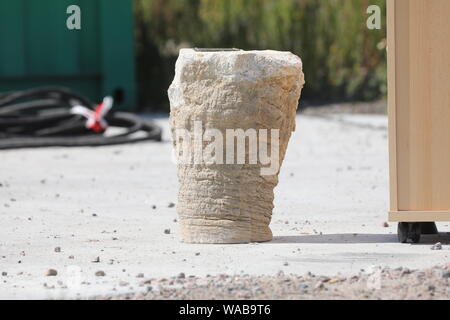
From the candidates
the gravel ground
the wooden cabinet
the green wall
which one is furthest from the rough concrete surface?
the green wall

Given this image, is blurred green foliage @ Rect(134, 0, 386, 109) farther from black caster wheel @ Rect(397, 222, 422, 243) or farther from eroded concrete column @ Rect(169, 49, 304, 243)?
eroded concrete column @ Rect(169, 49, 304, 243)

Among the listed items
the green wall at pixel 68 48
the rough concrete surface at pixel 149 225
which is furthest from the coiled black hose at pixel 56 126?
the green wall at pixel 68 48

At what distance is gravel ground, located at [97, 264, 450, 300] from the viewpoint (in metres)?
5.04

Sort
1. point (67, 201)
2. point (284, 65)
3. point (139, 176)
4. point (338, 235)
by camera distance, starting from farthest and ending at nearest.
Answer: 1. point (139, 176)
2. point (67, 201)
3. point (338, 235)
4. point (284, 65)

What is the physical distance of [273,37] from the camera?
18.4 m

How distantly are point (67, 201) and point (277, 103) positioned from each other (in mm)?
2786

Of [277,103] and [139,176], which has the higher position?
[277,103]

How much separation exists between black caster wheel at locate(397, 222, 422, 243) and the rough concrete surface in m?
0.09

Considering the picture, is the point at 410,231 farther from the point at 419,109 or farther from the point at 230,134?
the point at 230,134

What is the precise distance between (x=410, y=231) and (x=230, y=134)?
A: 3.91 feet

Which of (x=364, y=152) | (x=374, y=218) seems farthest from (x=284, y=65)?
(x=364, y=152)

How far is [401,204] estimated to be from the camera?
649 cm

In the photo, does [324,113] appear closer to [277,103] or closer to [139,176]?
[139,176]

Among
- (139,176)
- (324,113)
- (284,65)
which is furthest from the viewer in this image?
(324,113)
